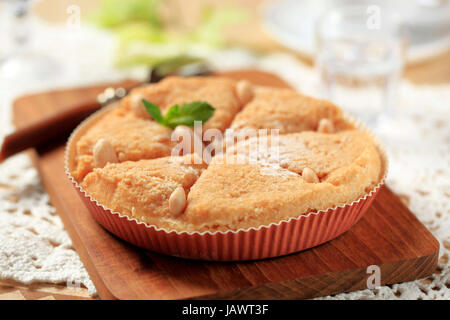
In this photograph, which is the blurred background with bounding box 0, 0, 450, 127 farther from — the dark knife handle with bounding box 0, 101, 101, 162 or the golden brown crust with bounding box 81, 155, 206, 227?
the golden brown crust with bounding box 81, 155, 206, 227

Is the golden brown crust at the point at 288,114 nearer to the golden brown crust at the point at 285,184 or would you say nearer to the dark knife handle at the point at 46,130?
the golden brown crust at the point at 285,184

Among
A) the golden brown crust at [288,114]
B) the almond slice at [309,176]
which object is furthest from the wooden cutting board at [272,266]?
the golden brown crust at [288,114]

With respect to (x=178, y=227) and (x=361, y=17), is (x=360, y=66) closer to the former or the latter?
(x=361, y=17)

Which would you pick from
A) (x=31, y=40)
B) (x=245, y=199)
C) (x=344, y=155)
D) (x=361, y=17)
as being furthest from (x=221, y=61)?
(x=245, y=199)

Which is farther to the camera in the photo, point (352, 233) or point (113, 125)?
point (113, 125)

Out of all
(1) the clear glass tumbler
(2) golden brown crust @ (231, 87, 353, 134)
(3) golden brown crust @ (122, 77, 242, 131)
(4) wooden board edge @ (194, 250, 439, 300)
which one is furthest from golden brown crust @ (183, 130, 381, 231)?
(1) the clear glass tumbler

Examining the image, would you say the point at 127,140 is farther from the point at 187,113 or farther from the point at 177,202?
the point at 177,202

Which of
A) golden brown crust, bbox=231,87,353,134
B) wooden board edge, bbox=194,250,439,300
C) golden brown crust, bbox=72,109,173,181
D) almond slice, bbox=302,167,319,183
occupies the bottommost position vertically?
wooden board edge, bbox=194,250,439,300
